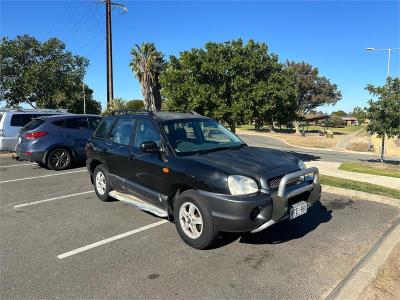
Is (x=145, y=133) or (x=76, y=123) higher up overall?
(x=76, y=123)

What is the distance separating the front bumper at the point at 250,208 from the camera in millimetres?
4098

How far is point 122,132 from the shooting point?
6.27m

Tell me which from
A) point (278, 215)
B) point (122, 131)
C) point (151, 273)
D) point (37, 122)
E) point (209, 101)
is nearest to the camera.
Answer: point (151, 273)

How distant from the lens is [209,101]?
982cm

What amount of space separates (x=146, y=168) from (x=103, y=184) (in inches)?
70.3

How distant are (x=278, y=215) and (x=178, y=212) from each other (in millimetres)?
1275

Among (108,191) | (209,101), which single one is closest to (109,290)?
(108,191)

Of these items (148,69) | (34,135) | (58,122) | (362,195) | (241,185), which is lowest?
(362,195)

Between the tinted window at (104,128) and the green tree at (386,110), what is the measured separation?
1218 cm

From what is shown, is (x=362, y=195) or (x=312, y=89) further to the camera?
(x=312, y=89)

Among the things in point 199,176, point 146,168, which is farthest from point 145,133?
point 199,176

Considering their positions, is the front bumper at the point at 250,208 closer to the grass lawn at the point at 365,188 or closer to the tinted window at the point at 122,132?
the tinted window at the point at 122,132

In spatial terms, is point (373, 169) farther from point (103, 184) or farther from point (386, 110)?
point (103, 184)

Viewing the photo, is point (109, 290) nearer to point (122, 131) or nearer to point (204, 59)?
point (122, 131)
